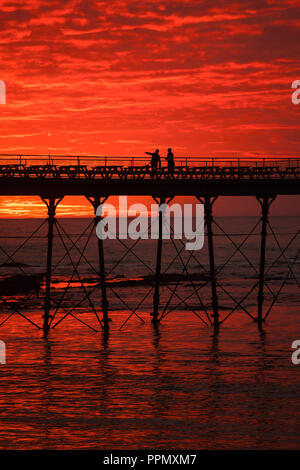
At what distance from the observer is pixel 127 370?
100 ft

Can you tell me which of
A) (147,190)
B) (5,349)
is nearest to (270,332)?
(147,190)

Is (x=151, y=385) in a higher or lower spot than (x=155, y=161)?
lower

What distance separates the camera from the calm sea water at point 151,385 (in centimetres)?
2230

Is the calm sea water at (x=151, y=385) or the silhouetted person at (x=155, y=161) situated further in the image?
the silhouetted person at (x=155, y=161)

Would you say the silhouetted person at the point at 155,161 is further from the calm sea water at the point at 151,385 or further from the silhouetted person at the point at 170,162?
the calm sea water at the point at 151,385

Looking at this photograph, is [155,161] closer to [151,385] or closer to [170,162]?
[170,162]

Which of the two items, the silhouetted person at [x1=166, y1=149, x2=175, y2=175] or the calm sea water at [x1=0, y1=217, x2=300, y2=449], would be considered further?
the silhouetted person at [x1=166, y1=149, x2=175, y2=175]

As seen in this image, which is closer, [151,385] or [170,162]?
[151,385]

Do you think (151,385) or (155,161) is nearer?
(151,385)

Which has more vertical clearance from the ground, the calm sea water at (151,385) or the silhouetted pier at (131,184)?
the silhouetted pier at (131,184)

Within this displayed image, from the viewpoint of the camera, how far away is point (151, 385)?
2806 centimetres

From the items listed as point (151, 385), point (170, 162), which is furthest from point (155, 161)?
point (151, 385)

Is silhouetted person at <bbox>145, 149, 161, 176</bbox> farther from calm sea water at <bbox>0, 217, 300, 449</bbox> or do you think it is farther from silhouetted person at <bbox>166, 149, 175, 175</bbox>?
calm sea water at <bbox>0, 217, 300, 449</bbox>

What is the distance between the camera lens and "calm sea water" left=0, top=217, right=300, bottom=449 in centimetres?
2230
